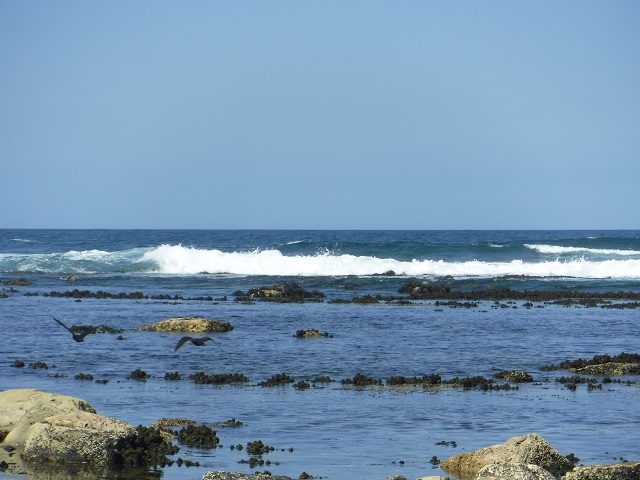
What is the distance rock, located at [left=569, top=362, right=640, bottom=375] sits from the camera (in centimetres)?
1994

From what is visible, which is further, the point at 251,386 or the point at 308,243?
the point at 308,243

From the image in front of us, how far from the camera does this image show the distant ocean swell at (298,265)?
186 ft

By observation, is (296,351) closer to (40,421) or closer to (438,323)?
(438,323)

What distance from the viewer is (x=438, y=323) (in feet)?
95.9

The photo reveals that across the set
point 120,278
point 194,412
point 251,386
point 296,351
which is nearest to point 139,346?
point 296,351

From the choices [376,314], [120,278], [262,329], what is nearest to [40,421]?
[262,329]

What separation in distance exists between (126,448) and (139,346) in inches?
438

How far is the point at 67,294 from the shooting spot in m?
39.9

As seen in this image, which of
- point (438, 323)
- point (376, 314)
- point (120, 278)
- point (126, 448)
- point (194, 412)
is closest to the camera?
point (126, 448)

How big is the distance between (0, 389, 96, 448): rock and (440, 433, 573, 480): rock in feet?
18.1

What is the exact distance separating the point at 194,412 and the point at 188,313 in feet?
55.5

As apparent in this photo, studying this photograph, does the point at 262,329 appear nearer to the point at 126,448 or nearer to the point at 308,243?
the point at 126,448

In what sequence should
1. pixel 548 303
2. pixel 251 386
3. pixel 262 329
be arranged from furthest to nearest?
pixel 548 303, pixel 262 329, pixel 251 386

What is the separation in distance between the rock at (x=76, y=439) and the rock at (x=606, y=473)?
5.87m
